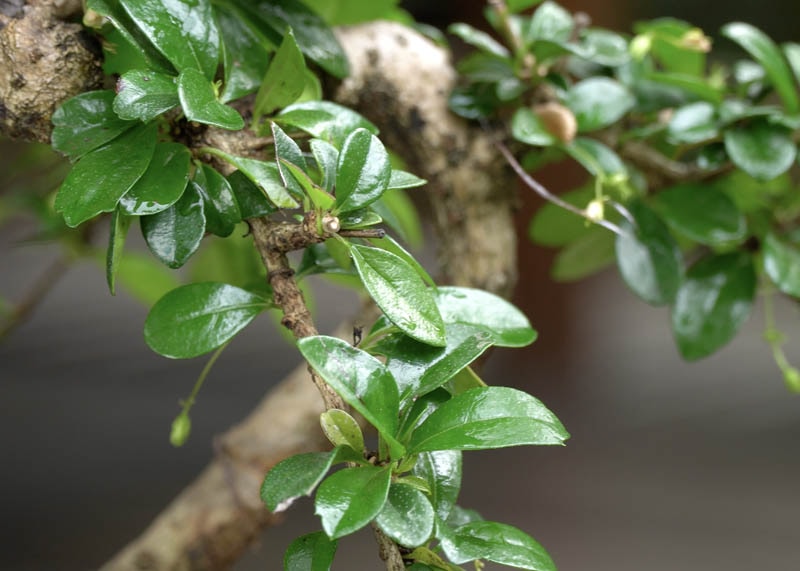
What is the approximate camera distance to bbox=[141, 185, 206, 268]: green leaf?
0.35 meters

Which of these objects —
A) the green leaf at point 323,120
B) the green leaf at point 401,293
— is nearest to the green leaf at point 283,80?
the green leaf at point 323,120

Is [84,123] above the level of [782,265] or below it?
above

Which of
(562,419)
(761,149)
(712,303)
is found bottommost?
(562,419)

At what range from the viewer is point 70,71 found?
399mm

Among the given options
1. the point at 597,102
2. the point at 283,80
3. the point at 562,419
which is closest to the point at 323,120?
the point at 283,80

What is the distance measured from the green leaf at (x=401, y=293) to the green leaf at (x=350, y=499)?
56mm

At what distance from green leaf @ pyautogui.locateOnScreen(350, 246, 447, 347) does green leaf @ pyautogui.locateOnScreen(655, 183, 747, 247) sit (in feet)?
1.09

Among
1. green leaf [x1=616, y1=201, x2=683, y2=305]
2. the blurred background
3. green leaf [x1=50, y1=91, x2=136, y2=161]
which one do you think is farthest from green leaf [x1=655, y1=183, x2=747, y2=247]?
the blurred background

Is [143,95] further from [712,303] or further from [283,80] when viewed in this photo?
[712,303]

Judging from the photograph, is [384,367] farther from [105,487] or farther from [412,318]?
[105,487]

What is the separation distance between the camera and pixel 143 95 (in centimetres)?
32

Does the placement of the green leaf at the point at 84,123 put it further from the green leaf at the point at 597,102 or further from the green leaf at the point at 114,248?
the green leaf at the point at 597,102

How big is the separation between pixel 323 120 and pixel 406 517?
19 centimetres

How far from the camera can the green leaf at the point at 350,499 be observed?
0.26 metres
